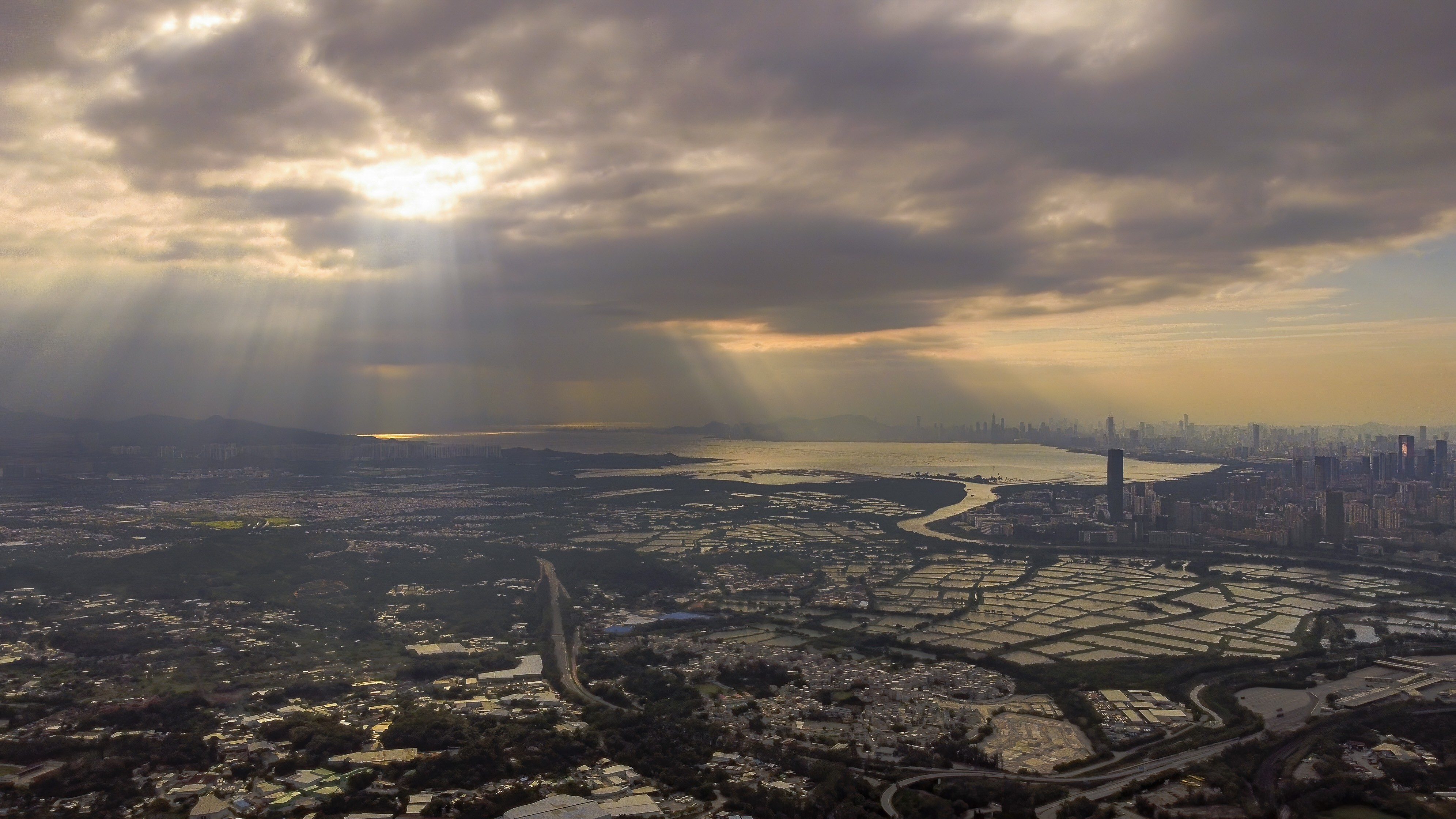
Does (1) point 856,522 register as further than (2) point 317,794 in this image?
Yes

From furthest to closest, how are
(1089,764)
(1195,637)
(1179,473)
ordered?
(1179,473), (1195,637), (1089,764)

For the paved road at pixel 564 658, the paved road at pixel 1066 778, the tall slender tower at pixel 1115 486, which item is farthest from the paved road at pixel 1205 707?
the tall slender tower at pixel 1115 486

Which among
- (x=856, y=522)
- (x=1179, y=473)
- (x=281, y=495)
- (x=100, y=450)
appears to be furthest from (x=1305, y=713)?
(x=100, y=450)

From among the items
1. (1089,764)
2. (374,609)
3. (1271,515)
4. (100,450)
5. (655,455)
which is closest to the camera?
(1089,764)

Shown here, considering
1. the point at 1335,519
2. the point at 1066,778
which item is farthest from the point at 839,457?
the point at 1066,778

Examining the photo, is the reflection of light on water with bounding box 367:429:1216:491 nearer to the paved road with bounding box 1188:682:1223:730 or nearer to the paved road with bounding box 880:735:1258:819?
the paved road with bounding box 1188:682:1223:730

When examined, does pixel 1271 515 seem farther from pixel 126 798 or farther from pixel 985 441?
pixel 985 441
